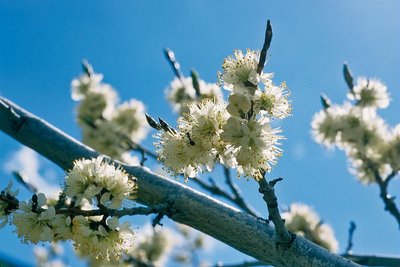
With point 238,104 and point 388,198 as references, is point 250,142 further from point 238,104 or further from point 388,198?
point 388,198

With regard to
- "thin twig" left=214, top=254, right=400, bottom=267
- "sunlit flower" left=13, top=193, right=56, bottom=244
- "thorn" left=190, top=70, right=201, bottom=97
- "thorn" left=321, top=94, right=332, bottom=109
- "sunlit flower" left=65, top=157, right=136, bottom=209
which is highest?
"thorn" left=321, top=94, right=332, bottom=109

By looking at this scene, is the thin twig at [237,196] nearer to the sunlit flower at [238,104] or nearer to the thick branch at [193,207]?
the thick branch at [193,207]

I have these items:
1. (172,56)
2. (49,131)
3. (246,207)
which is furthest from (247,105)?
(172,56)

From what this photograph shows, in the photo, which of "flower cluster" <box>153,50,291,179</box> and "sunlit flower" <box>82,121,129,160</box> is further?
"sunlit flower" <box>82,121,129,160</box>

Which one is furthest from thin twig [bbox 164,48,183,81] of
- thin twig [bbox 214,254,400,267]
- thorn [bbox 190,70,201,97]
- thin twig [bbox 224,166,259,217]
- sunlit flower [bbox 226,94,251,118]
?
sunlit flower [bbox 226,94,251,118]

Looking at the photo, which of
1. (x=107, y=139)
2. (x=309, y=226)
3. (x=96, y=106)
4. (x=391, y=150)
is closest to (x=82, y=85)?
(x=96, y=106)

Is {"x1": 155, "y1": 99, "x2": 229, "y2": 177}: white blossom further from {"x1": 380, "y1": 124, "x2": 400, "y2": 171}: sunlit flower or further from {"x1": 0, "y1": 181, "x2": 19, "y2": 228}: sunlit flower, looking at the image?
{"x1": 380, "y1": 124, "x2": 400, "y2": 171}: sunlit flower

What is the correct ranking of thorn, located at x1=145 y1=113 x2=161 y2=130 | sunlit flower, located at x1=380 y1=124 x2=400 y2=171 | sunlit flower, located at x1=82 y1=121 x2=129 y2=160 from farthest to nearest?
sunlit flower, located at x1=82 y1=121 x2=129 y2=160
sunlit flower, located at x1=380 y1=124 x2=400 y2=171
thorn, located at x1=145 y1=113 x2=161 y2=130
